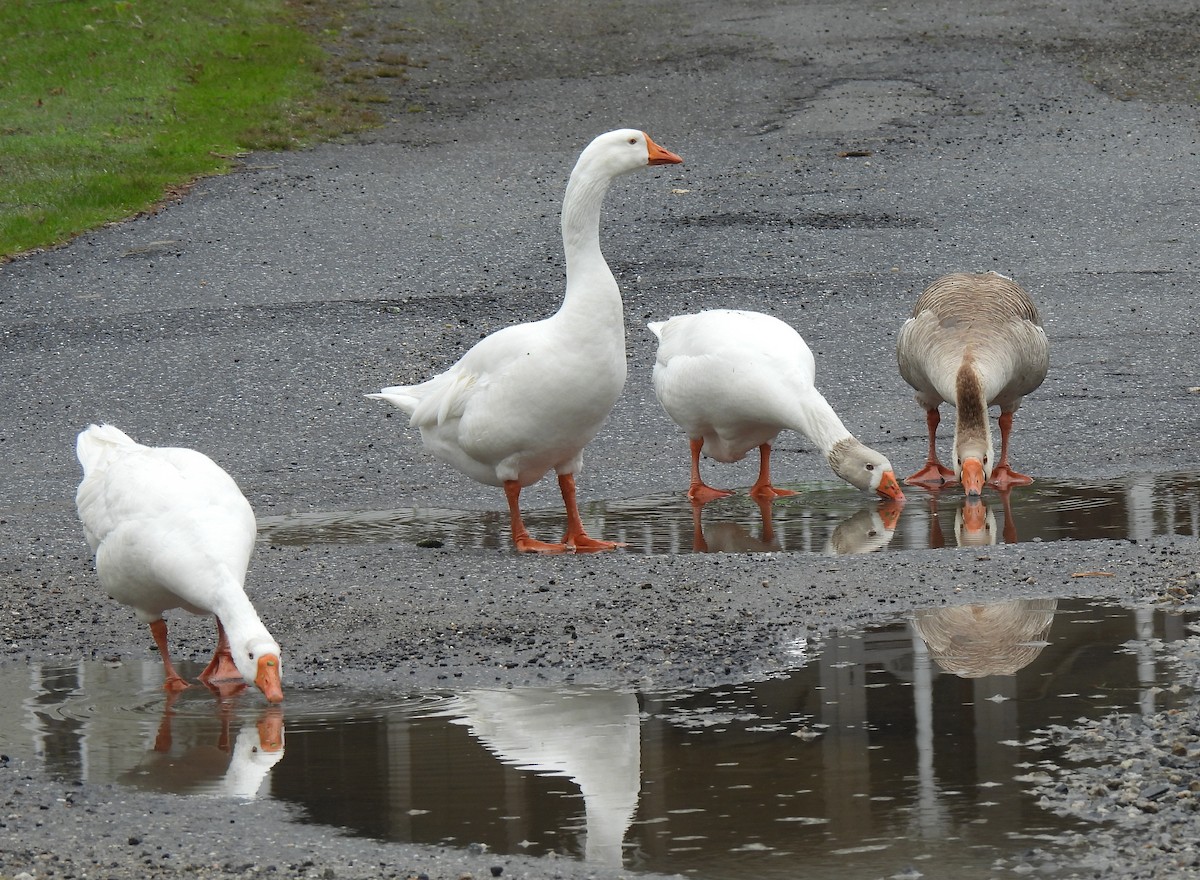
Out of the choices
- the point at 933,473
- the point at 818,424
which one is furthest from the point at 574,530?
the point at 933,473

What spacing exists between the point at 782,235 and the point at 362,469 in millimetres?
5903

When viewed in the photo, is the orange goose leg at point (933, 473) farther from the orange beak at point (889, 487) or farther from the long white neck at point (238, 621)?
the long white neck at point (238, 621)

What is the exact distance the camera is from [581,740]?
5.55 metres

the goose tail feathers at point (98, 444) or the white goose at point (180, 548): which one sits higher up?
the goose tail feathers at point (98, 444)

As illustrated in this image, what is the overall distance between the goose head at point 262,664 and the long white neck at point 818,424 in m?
4.14

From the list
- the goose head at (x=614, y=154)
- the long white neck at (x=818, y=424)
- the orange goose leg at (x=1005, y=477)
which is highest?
the goose head at (x=614, y=154)

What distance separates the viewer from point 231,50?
2114cm

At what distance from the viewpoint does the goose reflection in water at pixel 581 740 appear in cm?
487

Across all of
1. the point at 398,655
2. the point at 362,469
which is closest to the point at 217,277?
the point at 362,469

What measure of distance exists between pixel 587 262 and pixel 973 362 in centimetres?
265

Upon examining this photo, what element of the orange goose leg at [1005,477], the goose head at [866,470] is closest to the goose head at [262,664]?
the goose head at [866,470]

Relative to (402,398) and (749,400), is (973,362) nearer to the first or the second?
(749,400)

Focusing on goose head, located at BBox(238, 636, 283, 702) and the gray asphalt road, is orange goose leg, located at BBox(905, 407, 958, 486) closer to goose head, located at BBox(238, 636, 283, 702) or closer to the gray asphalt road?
the gray asphalt road

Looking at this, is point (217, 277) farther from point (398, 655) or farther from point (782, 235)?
point (398, 655)
